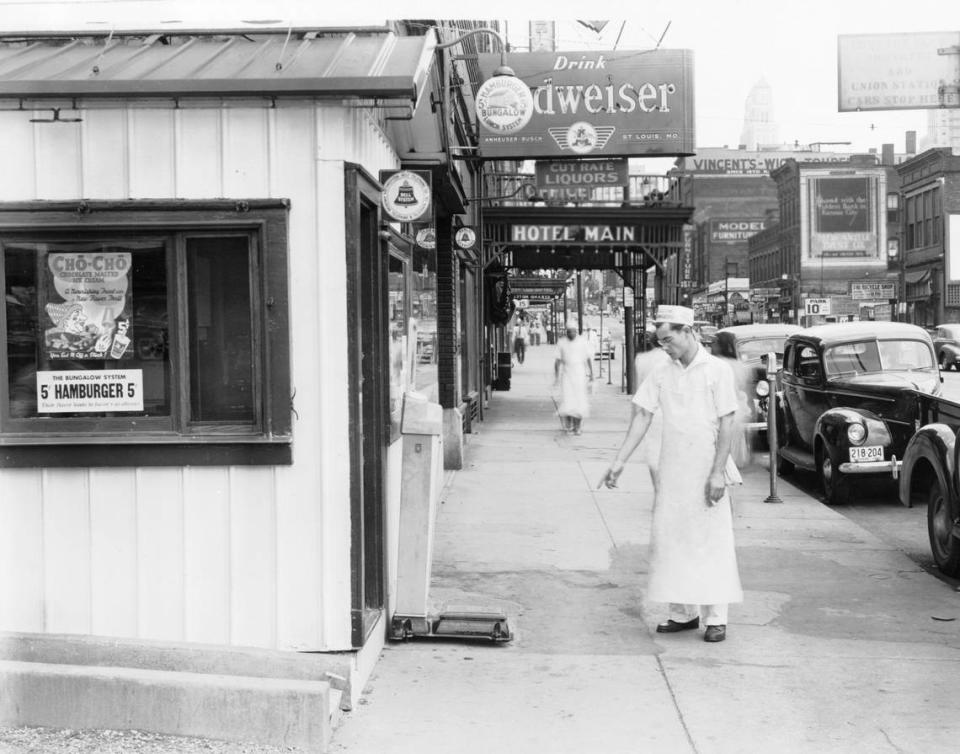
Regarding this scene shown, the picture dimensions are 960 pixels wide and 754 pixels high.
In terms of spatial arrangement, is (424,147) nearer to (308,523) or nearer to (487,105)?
(308,523)

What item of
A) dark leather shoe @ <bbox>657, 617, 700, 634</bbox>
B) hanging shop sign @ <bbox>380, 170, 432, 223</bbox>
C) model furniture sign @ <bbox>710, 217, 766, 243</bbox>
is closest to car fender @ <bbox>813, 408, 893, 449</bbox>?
dark leather shoe @ <bbox>657, 617, 700, 634</bbox>

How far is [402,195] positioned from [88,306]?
1871 millimetres

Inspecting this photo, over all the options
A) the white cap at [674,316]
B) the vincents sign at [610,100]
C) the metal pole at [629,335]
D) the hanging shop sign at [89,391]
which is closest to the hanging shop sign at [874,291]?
the metal pole at [629,335]

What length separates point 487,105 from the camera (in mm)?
16938

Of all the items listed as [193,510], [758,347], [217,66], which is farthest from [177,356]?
[758,347]

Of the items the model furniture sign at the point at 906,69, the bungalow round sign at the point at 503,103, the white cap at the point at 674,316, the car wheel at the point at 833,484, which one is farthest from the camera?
the bungalow round sign at the point at 503,103

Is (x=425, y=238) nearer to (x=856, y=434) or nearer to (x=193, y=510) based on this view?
(x=193, y=510)

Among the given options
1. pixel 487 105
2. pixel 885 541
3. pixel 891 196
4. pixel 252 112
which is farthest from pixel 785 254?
pixel 252 112

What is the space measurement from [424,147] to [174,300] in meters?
3.56

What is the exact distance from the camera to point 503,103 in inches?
670

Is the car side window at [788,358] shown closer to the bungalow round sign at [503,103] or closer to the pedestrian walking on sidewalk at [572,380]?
the pedestrian walking on sidewalk at [572,380]

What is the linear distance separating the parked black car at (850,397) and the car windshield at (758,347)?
8.27 feet

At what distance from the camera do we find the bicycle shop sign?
23.4 meters

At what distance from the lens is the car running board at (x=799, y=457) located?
1309 centimetres
